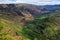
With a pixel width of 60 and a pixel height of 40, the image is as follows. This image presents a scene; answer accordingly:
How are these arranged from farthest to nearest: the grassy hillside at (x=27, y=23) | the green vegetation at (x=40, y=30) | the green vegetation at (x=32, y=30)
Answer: the green vegetation at (x=40, y=30)
the grassy hillside at (x=27, y=23)
the green vegetation at (x=32, y=30)

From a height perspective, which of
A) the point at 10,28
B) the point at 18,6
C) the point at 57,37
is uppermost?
the point at 18,6

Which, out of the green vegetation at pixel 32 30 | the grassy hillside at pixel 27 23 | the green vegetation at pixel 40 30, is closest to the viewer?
the green vegetation at pixel 32 30

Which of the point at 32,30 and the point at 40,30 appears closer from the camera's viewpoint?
the point at 32,30

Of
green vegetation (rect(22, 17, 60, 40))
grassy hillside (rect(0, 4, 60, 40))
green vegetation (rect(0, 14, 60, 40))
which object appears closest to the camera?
green vegetation (rect(0, 14, 60, 40))

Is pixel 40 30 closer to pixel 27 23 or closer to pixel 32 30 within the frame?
pixel 32 30

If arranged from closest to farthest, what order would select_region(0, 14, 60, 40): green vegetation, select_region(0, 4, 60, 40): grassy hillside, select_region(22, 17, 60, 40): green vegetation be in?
select_region(0, 14, 60, 40): green vegetation → select_region(0, 4, 60, 40): grassy hillside → select_region(22, 17, 60, 40): green vegetation

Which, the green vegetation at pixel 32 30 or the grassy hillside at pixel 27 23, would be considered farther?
the grassy hillside at pixel 27 23

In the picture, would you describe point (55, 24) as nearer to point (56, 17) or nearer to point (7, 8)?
point (56, 17)

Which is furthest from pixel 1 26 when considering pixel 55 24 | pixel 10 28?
pixel 55 24

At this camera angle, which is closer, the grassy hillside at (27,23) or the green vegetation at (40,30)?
the grassy hillside at (27,23)

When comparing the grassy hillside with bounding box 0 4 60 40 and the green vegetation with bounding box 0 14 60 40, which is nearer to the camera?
the green vegetation with bounding box 0 14 60 40

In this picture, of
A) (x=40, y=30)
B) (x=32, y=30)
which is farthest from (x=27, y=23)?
(x=40, y=30)
